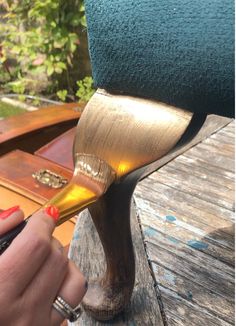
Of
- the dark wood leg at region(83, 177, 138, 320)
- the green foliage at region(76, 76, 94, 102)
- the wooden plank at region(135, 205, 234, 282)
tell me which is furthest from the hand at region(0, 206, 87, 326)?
the green foliage at region(76, 76, 94, 102)

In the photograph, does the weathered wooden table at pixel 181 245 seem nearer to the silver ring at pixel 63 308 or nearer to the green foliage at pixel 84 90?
the silver ring at pixel 63 308

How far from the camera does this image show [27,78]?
2574mm

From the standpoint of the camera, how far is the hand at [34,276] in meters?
0.37

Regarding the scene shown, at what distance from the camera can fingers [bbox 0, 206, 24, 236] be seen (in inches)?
15.6

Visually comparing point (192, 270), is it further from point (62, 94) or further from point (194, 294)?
point (62, 94)

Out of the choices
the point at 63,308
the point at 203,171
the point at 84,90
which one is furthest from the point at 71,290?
the point at 84,90

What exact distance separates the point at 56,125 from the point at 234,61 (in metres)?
1.07

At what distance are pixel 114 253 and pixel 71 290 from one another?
166mm

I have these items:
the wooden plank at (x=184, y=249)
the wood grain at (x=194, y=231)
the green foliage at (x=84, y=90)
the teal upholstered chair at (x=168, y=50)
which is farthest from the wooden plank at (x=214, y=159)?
the green foliage at (x=84, y=90)

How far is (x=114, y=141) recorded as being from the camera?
489 millimetres

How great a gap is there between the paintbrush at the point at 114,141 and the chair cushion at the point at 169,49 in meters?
0.02

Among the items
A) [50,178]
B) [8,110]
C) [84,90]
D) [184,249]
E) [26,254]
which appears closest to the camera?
[26,254]

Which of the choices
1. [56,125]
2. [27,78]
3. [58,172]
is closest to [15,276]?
[58,172]

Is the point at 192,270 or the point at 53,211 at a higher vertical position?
the point at 53,211
